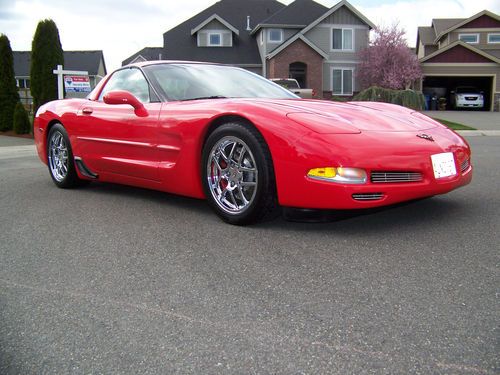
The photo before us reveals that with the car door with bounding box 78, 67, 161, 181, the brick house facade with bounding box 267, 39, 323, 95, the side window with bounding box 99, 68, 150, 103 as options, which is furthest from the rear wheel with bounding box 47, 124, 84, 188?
the brick house facade with bounding box 267, 39, 323, 95

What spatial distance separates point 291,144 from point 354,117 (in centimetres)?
→ 64

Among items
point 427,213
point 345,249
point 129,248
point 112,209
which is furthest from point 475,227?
point 112,209

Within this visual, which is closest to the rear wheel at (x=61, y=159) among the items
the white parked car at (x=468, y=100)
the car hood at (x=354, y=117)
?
the car hood at (x=354, y=117)

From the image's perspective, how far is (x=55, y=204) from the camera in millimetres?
4727

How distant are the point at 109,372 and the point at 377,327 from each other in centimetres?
103

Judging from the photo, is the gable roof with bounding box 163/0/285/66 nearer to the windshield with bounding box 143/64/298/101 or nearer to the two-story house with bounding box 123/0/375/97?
the two-story house with bounding box 123/0/375/97

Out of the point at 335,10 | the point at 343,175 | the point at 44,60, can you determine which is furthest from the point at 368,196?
the point at 335,10

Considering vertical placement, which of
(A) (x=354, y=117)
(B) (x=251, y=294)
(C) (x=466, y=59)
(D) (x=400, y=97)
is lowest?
(B) (x=251, y=294)

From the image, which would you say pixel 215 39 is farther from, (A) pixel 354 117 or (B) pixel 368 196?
(B) pixel 368 196

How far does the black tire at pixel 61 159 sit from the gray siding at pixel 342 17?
30537 mm

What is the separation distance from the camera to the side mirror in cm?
423

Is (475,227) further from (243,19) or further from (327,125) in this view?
(243,19)

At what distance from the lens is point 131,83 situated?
482cm

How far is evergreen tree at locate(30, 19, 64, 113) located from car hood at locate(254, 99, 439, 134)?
42.9 feet
